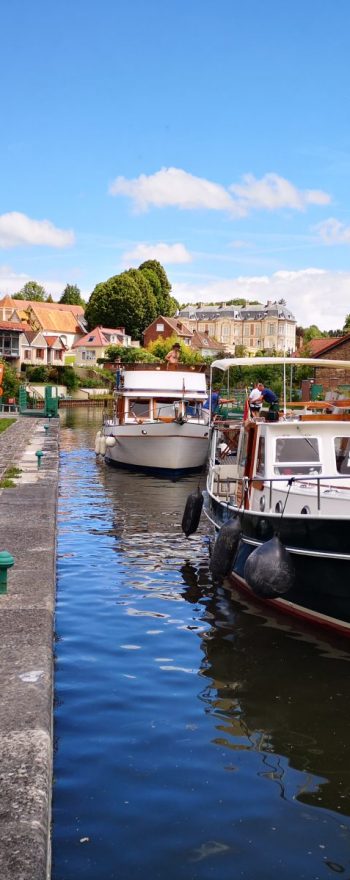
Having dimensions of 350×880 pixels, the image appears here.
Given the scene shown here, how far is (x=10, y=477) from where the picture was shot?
76.9ft

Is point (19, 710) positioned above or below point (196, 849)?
above

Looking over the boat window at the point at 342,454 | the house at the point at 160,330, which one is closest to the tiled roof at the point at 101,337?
the house at the point at 160,330

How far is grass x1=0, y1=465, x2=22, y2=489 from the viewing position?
21.5 meters

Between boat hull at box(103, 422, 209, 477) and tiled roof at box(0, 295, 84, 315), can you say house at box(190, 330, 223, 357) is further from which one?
boat hull at box(103, 422, 209, 477)

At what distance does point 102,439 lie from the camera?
110 feet

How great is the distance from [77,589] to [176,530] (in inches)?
242

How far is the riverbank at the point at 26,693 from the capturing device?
540 cm

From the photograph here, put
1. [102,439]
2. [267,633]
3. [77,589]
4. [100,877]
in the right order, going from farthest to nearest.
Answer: [102,439], [77,589], [267,633], [100,877]

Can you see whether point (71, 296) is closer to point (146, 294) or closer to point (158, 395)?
point (146, 294)

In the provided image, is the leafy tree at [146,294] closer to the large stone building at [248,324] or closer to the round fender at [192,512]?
the large stone building at [248,324]

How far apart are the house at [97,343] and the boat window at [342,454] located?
97319mm

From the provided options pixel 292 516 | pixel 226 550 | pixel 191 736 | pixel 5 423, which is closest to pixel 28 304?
pixel 5 423

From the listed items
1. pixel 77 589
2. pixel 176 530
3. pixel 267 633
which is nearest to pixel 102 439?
pixel 176 530

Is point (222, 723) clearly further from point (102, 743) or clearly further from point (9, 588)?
point (9, 588)
